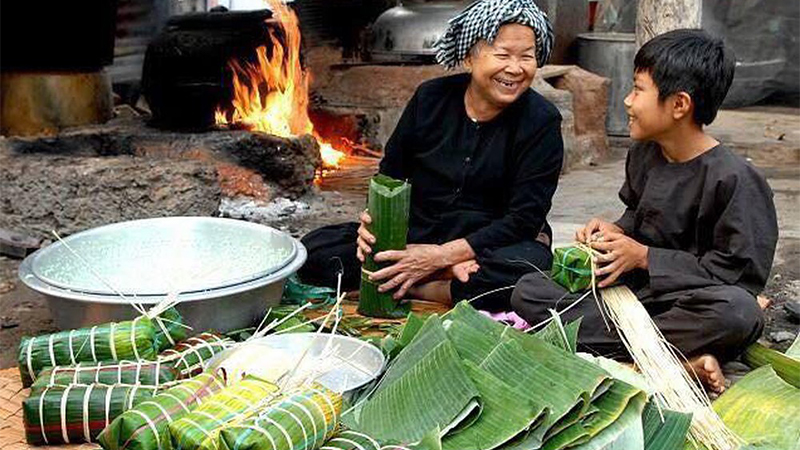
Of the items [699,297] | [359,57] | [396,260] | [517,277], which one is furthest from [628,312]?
[359,57]

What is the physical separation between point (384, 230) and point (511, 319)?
0.55m

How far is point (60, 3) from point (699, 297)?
3.95 meters

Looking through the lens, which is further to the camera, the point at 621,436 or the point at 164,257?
the point at 164,257

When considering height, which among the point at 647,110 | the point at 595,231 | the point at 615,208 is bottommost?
Result: the point at 615,208

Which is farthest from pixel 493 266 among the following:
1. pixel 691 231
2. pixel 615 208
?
pixel 615 208

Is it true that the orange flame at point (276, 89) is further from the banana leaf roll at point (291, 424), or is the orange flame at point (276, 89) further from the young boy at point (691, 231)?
the banana leaf roll at point (291, 424)

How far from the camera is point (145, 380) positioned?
262 cm

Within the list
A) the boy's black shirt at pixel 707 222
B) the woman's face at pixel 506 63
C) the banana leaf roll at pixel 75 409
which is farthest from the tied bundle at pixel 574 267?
the banana leaf roll at pixel 75 409

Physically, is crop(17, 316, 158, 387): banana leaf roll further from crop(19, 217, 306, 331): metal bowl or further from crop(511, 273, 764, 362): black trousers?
crop(511, 273, 764, 362): black trousers

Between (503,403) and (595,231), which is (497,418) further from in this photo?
(595,231)

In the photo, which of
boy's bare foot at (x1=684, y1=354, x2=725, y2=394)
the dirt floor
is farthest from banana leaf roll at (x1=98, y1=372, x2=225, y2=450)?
boy's bare foot at (x1=684, y1=354, x2=725, y2=394)

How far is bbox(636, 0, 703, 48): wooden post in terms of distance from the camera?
20.0 feet

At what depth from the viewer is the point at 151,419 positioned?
219cm

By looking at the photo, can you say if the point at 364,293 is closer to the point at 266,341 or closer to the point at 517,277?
the point at 517,277
